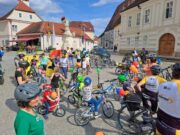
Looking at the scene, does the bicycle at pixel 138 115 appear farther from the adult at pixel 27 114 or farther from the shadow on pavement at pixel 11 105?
the shadow on pavement at pixel 11 105

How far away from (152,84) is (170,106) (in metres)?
1.81

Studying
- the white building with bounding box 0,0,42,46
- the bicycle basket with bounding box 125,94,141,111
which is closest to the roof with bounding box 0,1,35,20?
the white building with bounding box 0,0,42,46

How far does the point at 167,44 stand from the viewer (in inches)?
818

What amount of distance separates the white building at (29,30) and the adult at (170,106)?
98.4 feet

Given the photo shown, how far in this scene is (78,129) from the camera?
451 cm

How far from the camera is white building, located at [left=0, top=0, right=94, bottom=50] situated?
121 ft

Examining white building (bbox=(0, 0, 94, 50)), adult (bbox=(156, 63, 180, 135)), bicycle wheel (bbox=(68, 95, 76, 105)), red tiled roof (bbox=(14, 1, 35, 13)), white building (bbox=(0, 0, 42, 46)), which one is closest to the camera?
adult (bbox=(156, 63, 180, 135))

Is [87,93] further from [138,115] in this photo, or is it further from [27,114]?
[27,114]

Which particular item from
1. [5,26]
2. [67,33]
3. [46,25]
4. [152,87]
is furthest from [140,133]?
[5,26]

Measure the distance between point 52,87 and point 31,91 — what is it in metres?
3.61

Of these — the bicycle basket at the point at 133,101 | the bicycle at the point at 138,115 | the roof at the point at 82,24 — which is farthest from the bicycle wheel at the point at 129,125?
the roof at the point at 82,24

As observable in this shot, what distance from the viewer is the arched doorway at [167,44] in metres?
20.3

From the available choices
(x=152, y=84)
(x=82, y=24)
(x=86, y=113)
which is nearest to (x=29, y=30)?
(x=82, y=24)

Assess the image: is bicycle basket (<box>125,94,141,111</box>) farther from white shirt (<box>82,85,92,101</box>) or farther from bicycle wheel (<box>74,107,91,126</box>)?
bicycle wheel (<box>74,107,91,126</box>)
